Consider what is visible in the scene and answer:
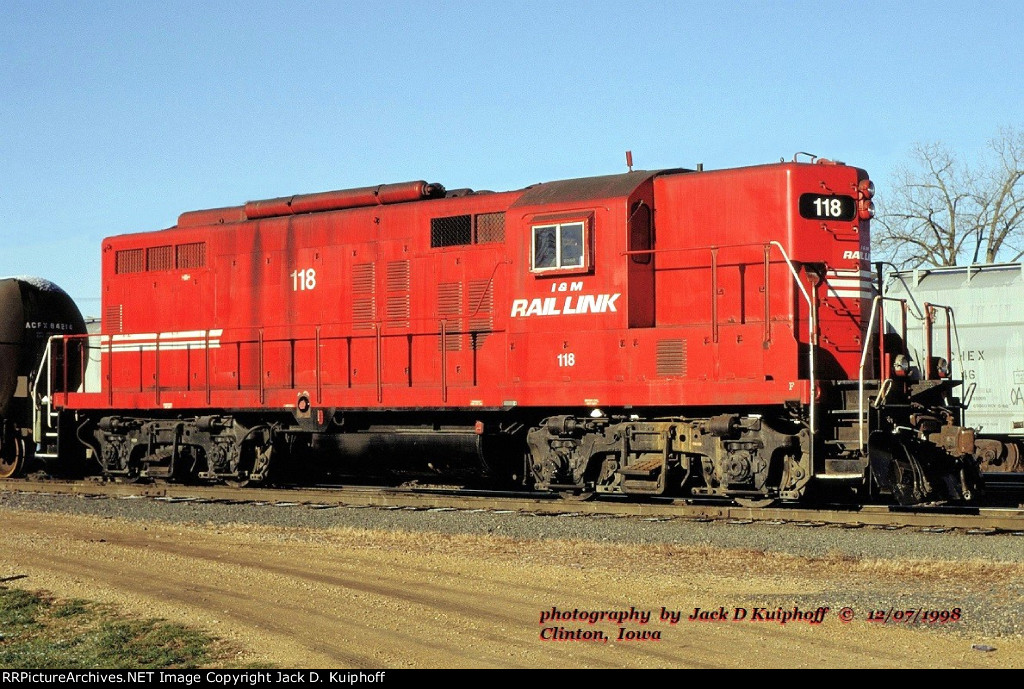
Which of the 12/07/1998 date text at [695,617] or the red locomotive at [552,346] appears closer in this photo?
the 12/07/1998 date text at [695,617]

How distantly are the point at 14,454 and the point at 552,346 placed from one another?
1155 centimetres

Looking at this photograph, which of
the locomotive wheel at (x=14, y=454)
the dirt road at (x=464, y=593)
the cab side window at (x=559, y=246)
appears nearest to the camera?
the dirt road at (x=464, y=593)

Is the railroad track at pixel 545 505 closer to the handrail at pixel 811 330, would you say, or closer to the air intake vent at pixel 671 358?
the handrail at pixel 811 330

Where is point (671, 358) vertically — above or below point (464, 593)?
above

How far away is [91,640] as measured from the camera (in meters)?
7.37

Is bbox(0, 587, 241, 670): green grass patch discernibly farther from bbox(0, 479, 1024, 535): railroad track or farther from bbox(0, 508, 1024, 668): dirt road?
bbox(0, 479, 1024, 535): railroad track

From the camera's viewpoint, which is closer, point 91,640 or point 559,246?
point 91,640

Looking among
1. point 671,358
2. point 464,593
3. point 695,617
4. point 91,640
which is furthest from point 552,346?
point 91,640

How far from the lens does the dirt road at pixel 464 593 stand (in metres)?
6.70

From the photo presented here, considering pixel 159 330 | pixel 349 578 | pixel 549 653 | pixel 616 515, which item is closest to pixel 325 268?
pixel 159 330

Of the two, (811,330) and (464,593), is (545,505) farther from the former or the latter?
(464,593)

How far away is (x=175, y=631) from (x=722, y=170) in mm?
8539

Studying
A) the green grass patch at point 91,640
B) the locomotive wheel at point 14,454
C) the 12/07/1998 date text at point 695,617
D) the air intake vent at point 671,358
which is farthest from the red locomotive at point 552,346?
the green grass patch at point 91,640

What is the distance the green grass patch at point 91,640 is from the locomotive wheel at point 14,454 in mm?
12222
